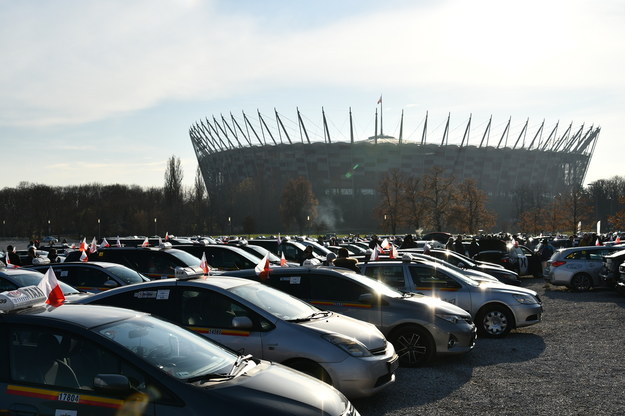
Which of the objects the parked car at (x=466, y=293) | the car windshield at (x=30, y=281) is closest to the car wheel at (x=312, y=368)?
the parked car at (x=466, y=293)

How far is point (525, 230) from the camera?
89.0 metres

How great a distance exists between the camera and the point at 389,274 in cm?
1184

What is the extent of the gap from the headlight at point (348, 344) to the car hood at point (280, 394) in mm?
1989

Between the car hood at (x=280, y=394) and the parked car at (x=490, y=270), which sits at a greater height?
the car hood at (x=280, y=394)

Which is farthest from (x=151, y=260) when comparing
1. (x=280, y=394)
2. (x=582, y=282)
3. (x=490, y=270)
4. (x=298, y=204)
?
(x=298, y=204)

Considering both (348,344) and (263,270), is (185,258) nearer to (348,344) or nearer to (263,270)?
(263,270)

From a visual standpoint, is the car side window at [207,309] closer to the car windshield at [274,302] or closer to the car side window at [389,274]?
the car windshield at [274,302]

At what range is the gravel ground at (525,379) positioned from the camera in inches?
277

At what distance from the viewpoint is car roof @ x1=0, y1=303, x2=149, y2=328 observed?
445 cm

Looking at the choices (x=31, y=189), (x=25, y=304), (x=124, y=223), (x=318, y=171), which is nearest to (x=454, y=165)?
(x=318, y=171)

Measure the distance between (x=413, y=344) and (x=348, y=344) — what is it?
2.65 m

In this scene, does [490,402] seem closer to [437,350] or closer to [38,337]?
[437,350]

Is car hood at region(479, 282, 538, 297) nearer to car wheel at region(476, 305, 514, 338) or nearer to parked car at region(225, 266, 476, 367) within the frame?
car wheel at region(476, 305, 514, 338)

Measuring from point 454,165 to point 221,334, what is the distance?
108357 millimetres
